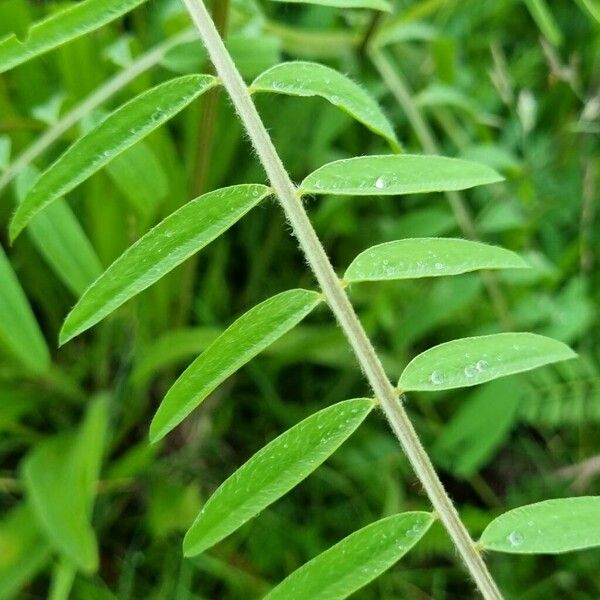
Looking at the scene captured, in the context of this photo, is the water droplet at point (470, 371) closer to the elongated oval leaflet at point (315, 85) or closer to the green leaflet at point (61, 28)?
the elongated oval leaflet at point (315, 85)

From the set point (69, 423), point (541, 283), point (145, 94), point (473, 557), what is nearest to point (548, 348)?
point (473, 557)

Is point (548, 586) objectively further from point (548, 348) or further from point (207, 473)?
point (548, 348)

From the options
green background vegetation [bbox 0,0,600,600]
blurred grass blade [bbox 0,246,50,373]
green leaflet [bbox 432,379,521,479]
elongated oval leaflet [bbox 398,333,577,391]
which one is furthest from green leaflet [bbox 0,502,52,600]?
elongated oval leaflet [bbox 398,333,577,391]

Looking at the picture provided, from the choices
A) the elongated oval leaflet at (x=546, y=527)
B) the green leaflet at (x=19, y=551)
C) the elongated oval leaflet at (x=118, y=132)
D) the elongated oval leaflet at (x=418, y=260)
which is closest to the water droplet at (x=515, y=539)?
the elongated oval leaflet at (x=546, y=527)

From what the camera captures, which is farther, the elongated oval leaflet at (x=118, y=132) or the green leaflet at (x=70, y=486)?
Result: the green leaflet at (x=70, y=486)

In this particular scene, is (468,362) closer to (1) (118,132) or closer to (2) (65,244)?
(1) (118,132)

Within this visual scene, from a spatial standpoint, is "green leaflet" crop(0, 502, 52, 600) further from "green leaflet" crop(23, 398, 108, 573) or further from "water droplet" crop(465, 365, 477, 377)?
"water droplet" crop(465, 365, 477, 377)
